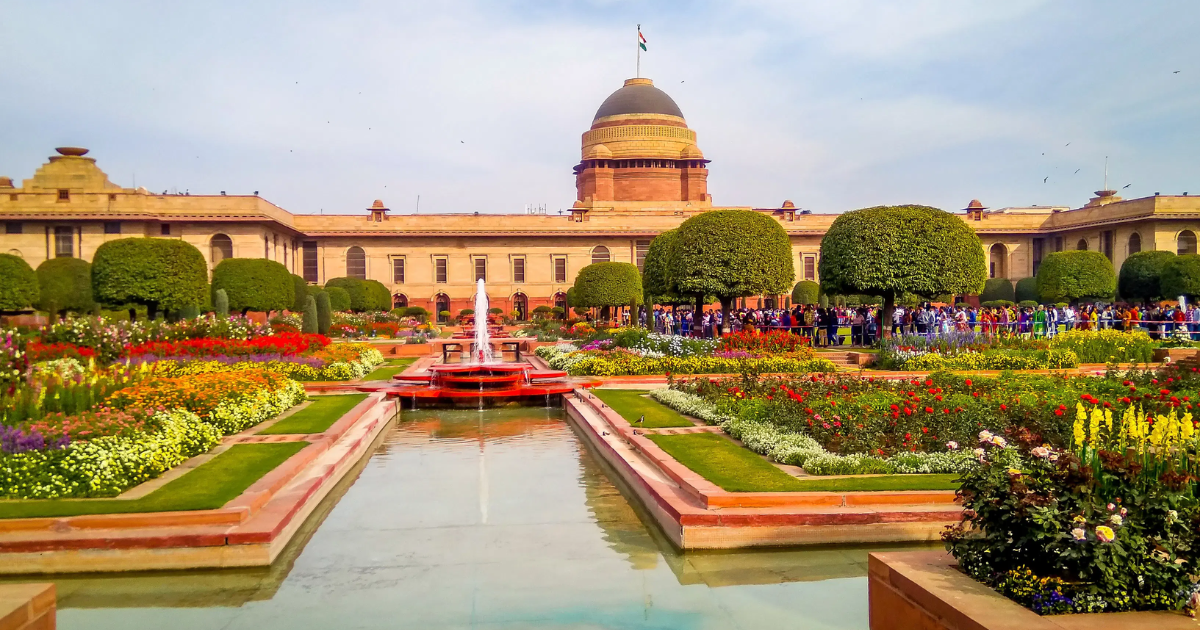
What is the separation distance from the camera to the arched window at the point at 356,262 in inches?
1881

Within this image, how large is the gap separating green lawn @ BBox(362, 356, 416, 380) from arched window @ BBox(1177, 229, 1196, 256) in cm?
3570

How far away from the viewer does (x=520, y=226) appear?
1907 inches

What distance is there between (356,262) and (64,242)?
13.3 meters

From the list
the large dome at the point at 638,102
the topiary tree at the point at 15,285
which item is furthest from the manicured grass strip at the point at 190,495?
the large dome at the point at 638,102

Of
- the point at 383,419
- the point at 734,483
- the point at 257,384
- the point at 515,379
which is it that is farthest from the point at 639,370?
the point at 734,483

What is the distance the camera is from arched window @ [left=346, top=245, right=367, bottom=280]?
47781 mm

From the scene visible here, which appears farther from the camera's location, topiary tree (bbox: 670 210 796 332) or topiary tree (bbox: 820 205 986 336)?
topiary tree (bbox: 670 210 796 332)

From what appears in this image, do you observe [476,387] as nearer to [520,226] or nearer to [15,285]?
[15,285]

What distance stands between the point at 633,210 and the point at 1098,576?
47422 mm

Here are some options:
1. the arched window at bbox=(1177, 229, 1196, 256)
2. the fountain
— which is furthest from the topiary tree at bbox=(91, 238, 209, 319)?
the arched window at bbox=(1177, 229, 1196, 256)

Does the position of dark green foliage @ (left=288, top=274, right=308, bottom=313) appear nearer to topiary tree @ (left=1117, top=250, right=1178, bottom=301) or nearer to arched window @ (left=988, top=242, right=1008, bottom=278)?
topiary tree @ (left=1117, top=250, right=1178, bottom=301)

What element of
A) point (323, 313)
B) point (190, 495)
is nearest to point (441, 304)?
point (323, 313)

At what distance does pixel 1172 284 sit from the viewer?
3209cm

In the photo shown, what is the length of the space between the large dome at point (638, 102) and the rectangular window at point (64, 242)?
28.1 m
